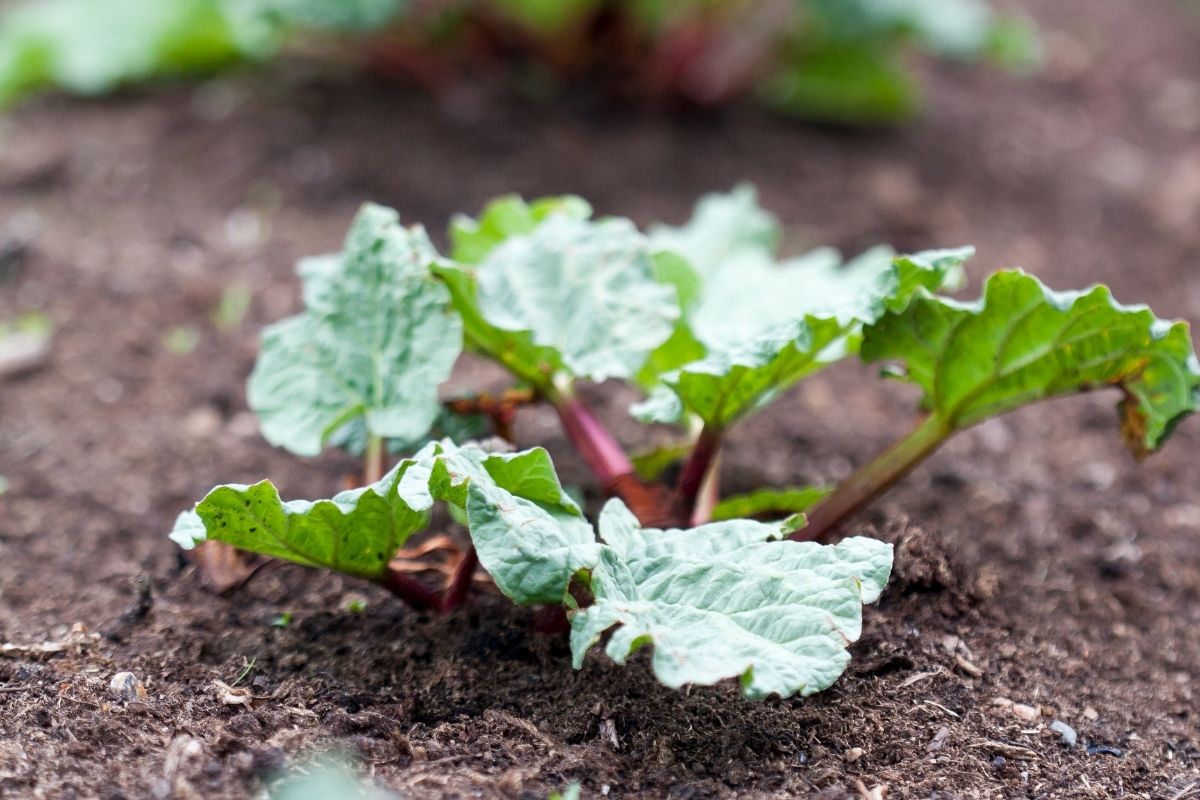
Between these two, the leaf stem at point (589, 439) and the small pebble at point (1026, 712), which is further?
the leaf stem at point (589, 439)

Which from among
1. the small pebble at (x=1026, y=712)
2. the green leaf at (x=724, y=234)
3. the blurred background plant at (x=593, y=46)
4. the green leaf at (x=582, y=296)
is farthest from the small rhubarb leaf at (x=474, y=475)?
the blurred background plant at (x=593, y=46)

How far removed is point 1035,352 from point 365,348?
1050mm

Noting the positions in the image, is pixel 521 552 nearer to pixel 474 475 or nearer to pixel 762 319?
pixel 474 475

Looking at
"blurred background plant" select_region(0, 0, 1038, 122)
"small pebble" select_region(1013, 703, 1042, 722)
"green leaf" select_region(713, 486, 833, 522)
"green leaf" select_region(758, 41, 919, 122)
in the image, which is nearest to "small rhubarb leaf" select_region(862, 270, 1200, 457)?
"green leaf" select_region(713, 486, 833, 522)

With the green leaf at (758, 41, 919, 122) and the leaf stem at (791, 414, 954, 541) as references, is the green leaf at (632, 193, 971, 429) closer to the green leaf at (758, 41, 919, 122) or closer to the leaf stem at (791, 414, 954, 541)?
the leaf stem at (791, 414, 954, 541)

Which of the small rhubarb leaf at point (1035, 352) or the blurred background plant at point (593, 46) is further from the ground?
the small rhubarb leaf at point (1035, 352)

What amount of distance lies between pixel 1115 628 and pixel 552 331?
3.55ft

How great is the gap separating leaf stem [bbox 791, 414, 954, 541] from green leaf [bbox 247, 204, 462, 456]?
63cm

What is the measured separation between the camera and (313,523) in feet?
5.06

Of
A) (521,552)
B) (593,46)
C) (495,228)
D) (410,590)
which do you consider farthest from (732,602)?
(593,46)

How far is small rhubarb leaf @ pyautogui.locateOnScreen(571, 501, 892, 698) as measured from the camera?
135 centimetres

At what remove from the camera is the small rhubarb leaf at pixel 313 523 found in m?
1.50

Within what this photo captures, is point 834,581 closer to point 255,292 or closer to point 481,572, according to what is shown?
point 481,572

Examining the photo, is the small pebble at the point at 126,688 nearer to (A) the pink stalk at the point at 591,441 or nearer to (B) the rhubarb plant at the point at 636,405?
(B) the rhubarb plant at the point at 636,405
